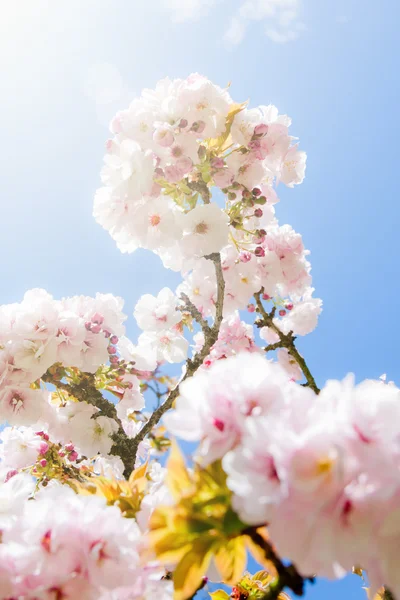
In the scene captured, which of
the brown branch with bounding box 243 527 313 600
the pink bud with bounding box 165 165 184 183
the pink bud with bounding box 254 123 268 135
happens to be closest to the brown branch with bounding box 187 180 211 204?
the pink bud with bounding box 165 165 184 183

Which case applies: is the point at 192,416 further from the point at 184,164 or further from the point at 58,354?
the point at 184,164

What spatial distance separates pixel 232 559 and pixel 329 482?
1.25ft

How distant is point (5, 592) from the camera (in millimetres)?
954

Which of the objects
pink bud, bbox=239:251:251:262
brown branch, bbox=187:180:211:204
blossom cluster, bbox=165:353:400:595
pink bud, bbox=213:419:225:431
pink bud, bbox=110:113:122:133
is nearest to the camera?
blossom cluster, bbox=165:353:400:595

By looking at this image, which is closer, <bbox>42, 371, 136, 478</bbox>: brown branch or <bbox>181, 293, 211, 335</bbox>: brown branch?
<bbox>42, 371, 136, 478</bbox>: brown branch

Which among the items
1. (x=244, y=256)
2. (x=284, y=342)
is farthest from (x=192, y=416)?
(x=284, y=342)

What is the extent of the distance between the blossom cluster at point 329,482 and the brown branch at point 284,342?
10.7 feet

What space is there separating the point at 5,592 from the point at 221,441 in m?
0.57

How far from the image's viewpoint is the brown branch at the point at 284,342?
13.7 feet

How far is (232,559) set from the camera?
101cm

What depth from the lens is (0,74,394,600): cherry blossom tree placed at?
2.62 feet

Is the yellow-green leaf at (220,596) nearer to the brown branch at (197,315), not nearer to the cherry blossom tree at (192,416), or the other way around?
the cherry blossom tree at (192,416)

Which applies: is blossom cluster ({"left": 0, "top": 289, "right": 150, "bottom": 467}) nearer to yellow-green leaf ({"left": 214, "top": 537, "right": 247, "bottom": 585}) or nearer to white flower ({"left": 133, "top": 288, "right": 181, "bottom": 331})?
white flower ({"left": 133, "top": 288, "right": 181, "bottom": 331})

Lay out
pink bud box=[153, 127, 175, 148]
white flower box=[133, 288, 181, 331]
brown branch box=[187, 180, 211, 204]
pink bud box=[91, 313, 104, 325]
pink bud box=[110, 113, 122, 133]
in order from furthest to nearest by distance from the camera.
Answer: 1. white flower box=[133, 288, 181, 331]
2. brown branch box=[187, 180, 211, 204]
3. pink bud box=[110, 113, 122, 133]
4. pink bud box=[91, 313, 104, 325]
5. pink bud box=[153, 127, 175, 148]
